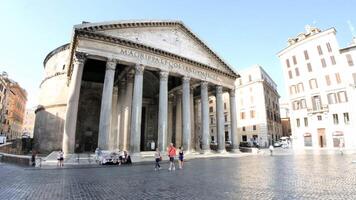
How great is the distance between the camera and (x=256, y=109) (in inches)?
1576

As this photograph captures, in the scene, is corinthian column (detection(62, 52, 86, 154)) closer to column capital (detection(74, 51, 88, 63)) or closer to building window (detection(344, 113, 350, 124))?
column capital (detection(74, 51, 88, 63))

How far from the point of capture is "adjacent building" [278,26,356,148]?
27594 millimetres

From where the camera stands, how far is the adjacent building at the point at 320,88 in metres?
27.6

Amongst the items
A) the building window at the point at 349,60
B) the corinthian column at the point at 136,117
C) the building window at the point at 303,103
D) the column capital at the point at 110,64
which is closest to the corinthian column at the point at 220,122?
the corinthian column at the point at 136,117

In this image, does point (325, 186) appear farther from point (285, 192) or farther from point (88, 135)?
point (88, 135)

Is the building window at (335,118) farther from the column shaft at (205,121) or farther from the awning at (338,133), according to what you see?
the column shaft at (205,121)

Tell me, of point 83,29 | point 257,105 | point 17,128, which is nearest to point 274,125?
point 257,105

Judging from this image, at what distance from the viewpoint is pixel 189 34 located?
75.6ft

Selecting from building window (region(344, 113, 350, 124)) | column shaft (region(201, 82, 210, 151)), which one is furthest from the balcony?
column shaft (region(201, 82, 210, 151))

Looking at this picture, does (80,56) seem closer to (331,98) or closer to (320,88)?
(320,88)

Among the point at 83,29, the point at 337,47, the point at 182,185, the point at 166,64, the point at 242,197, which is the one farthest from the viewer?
Result: the point at 337,47

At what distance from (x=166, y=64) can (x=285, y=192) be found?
16.2m

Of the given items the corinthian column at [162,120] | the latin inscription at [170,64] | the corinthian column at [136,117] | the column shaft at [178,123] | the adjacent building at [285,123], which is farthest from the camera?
the adjacent building at [285,123]

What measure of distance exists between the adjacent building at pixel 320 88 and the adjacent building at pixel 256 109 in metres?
6.03
